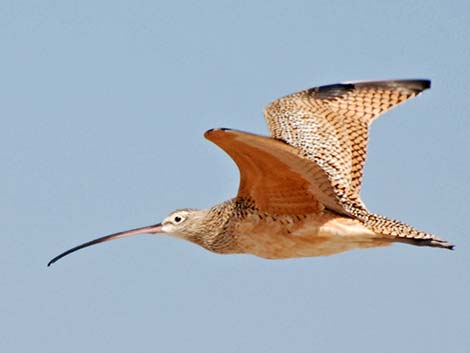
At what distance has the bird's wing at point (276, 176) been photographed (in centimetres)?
1038

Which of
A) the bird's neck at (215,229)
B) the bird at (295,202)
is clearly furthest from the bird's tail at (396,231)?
the bird's neck at (215,229)

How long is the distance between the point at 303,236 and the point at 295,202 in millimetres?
319

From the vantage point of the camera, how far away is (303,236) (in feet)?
39.2

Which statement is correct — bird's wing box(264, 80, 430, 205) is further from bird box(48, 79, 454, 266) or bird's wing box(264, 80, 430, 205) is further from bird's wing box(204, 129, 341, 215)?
bird's wing box(204, 129, 341, 215)

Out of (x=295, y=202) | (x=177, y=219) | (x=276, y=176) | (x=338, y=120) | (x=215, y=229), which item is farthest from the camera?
(x=338, y=120)

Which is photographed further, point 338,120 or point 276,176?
point 338,120

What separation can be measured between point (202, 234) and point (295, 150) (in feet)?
7.67

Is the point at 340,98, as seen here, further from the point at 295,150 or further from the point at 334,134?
the point at 295,150

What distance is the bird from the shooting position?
11141mm

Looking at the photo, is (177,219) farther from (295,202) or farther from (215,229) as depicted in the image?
(295,202)

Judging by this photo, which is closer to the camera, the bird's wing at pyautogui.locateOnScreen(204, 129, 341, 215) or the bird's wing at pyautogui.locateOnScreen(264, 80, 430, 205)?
the bird's wing at pyautogui.locateOnScreen(204, 129, 341, 215)

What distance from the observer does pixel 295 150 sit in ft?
34.7

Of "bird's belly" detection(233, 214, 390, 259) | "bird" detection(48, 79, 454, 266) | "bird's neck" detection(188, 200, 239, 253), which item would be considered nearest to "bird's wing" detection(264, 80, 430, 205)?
"bird" detection(48, 79, 454, 266)

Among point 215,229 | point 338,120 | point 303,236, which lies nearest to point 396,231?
point 303,236
